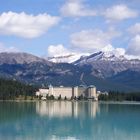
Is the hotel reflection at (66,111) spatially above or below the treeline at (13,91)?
below

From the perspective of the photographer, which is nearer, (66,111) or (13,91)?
(66,111)

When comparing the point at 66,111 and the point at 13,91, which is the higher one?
the point at 13,91

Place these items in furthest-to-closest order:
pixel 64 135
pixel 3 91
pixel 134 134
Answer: pixel 3 91
pixel 134 134
pixel 64 135

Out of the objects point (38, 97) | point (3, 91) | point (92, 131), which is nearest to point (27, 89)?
point (38, 97)

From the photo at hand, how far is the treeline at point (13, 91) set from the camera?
16600cm

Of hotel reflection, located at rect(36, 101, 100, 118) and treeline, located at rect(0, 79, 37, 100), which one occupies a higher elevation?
treeline, located at rect(0, 79, 37, 100)

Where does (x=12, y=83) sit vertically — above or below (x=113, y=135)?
above

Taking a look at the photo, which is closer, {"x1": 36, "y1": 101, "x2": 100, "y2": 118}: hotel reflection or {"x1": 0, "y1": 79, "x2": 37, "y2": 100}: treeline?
{"x1": 36, "y1": 101, "x2": 100, "y2": 118}: hotel reflection

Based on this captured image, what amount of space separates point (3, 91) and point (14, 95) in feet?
15.6

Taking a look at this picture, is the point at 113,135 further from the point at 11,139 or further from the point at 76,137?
the point at 11,139

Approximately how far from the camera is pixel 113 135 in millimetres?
46406

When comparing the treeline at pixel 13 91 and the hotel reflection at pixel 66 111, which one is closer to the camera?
the hotel reflection at pixel 66 111

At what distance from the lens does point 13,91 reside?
561ft

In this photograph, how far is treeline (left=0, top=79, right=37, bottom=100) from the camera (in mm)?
166000
